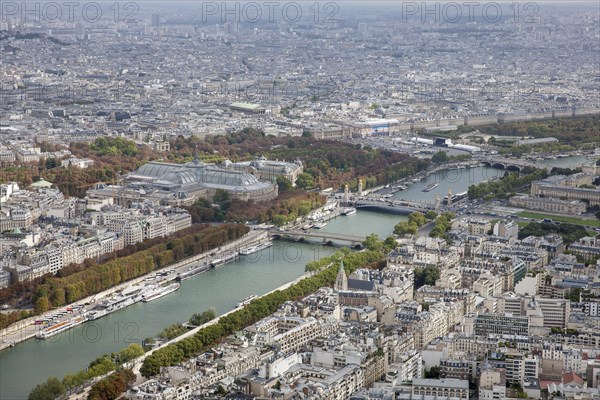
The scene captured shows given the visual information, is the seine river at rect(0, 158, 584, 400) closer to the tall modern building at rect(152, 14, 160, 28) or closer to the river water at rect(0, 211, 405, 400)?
the river water at rect(0, 211, 405, 400)

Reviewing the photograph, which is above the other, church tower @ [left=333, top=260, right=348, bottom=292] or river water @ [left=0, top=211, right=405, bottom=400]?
church tower @ [left=333, top=260, right=348, bottom=292]

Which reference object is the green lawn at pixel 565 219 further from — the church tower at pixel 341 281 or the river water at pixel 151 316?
the church tower at pixel 341 281

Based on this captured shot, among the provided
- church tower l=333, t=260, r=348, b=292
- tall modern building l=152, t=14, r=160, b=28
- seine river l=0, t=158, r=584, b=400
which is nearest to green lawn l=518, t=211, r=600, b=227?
seine river l=0, t=158, r=584, b=400

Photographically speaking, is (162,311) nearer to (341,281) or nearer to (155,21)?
(341,281)

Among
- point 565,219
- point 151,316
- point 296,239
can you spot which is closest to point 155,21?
point 565,219

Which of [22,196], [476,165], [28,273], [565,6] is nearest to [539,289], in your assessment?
[28,273]

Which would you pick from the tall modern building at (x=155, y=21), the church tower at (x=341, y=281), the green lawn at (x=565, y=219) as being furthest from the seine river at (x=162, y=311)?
the tall modern building at (x=155, y=21)
